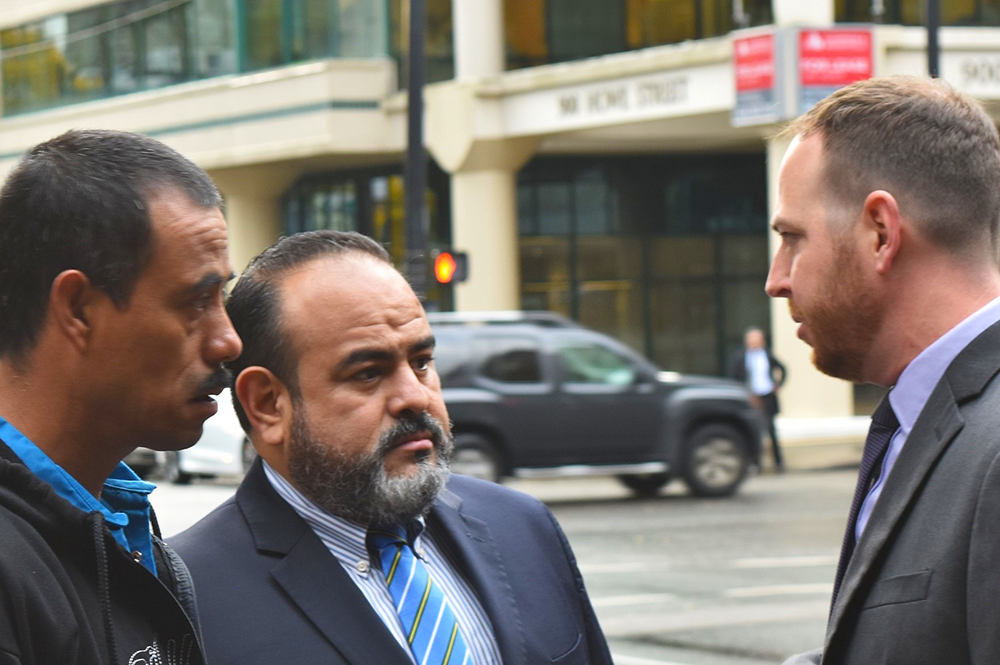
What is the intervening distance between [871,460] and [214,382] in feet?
4.10

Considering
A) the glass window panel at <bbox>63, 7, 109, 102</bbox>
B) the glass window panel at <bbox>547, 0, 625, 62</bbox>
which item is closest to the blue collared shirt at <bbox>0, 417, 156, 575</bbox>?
the glass window panel at <bbox>547, 0, 625, 62</bbox>

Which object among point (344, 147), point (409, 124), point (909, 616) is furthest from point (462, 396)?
point (909, 616)

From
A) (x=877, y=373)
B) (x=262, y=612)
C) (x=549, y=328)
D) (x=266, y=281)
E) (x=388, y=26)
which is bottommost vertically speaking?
(x=549, y=328)

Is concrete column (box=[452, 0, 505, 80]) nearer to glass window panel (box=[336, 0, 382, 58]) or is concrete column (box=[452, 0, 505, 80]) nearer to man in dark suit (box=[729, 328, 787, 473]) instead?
glass window panel (box=[336, 0, 382, 58])

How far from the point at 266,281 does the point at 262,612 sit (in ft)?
2.21

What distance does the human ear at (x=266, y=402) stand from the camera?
2.92m

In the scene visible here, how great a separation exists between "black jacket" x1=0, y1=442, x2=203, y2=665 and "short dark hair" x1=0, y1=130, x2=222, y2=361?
8.3 inches

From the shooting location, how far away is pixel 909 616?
2311 mm

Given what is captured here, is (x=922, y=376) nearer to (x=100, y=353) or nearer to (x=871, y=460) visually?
(x=871, y=460)

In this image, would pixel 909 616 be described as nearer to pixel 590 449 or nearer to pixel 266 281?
pixel 266 281

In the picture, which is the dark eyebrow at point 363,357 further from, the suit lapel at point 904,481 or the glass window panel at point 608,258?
the glass window panel at point 608,258

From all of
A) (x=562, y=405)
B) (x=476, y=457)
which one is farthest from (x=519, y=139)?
(x=476, y=457)

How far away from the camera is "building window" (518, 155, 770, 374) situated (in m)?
28.0

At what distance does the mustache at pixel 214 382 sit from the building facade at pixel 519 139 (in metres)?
19.8
